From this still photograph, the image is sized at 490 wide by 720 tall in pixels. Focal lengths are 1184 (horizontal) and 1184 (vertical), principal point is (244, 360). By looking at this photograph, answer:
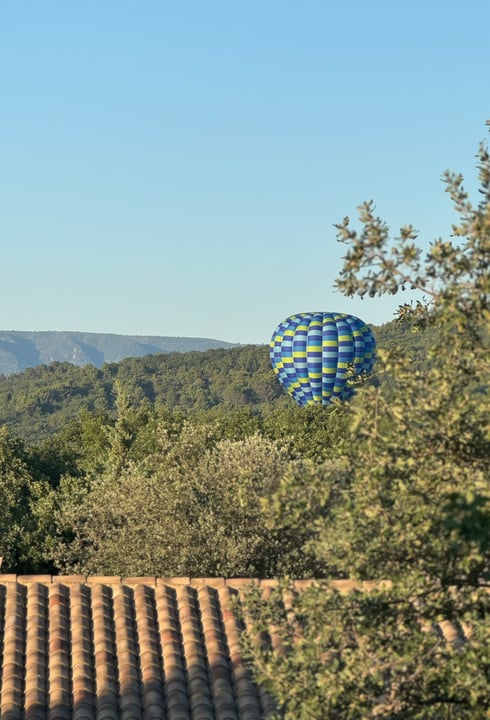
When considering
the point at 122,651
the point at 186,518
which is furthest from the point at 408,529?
the point at 186,518

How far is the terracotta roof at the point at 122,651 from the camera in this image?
1759 centimetres

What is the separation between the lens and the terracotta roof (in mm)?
17594

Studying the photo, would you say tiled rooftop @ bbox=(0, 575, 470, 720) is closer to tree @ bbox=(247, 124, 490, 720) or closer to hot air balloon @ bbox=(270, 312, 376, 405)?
tree @ bbox=(247, 124, 490, 720)

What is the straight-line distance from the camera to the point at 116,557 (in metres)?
32.3

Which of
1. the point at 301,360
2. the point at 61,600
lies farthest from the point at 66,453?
the point at 61,600

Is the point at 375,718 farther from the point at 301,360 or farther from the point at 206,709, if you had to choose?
the point at 301,360

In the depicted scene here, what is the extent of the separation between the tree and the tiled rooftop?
22.8ft

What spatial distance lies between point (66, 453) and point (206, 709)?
6386 cm

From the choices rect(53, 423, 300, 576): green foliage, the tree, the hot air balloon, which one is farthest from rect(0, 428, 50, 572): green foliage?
the tree

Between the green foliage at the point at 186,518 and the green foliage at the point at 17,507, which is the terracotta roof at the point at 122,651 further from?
the green foliage at the point at 17,507

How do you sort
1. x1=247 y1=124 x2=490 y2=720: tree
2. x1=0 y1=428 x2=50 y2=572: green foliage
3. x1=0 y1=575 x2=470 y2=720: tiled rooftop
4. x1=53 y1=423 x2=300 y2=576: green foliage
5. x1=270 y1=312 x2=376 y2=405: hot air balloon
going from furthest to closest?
1. x1=270 y1=312 x2=376 y2=405: hot air balloon
2. x1=0 y1=428 x2=50 y2=572: green foliage
3. x1=53 y1=423 x2=300 y2=576: green foliage
4. x1=0 y1=575 x2=470 y2=720: tiled rooftop
5. x1=247 y1=124 x2=490 y2=720: tree

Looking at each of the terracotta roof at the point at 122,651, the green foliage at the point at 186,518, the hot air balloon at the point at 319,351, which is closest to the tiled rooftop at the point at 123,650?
the terracotta roof at the point at 122,651

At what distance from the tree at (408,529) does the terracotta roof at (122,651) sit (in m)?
6.97

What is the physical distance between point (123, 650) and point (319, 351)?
58355 mm
